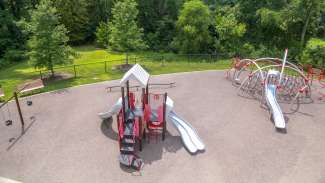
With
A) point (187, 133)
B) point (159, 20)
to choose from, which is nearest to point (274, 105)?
point (187, 133)

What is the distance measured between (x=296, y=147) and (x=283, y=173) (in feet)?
7.02

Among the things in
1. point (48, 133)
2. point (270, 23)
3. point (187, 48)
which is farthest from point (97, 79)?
point (270, 23)

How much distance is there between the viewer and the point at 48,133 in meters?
12.9

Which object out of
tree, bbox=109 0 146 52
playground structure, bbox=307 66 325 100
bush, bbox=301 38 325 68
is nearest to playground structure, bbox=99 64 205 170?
playground structure, bbox=307 66 325 100

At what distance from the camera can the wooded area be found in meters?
23.5

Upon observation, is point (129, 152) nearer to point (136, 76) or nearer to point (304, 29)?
point (136, 76)

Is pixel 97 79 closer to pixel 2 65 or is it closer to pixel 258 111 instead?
pixel 258 111

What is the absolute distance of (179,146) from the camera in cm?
1186

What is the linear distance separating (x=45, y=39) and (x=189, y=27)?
1409 cm

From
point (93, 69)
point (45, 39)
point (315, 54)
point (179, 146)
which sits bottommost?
point (179, 146)

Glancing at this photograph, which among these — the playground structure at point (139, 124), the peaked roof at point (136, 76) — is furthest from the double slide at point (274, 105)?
the peaked roof at point (136, 76)

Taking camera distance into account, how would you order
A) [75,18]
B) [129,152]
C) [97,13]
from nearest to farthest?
[129,152], [75,18], [97,13]

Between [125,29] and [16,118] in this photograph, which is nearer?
[16,118]

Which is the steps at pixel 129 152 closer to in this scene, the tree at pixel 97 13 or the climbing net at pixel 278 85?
the climbing net at pixel 278 85
